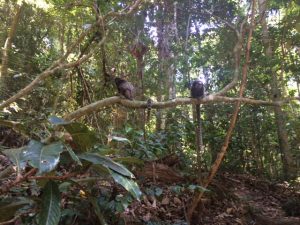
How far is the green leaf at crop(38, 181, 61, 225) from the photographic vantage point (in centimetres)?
157

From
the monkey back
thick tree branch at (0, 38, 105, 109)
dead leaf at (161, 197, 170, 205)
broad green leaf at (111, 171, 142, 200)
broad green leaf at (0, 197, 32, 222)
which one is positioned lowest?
dead leaf at (161, 197, 170, 205)

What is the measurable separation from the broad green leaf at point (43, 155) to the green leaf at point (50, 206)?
261mm

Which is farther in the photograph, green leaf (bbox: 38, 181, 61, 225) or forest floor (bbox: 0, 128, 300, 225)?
forest floor (bbox: 0, 128, 300, 225)

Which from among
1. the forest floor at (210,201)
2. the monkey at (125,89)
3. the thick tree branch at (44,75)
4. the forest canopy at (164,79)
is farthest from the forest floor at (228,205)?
the thick tree branch at (44,75)

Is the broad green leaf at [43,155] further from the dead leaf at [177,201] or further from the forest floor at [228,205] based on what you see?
the dead leaf at [177,201]

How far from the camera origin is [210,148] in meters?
7.54

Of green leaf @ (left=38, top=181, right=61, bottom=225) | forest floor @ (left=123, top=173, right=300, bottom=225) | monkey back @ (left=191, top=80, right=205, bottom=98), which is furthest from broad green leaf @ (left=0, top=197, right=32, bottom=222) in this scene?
monkey back @ (left=191, top=80, right=205, bottom=98)

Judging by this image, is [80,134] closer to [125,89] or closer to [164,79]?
[125,89]

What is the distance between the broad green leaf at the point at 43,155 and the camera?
1386mm

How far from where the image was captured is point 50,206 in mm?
1620

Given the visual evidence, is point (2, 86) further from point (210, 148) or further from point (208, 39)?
point (208, 39)

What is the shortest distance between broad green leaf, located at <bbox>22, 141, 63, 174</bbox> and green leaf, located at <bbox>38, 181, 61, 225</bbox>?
0.86 feet

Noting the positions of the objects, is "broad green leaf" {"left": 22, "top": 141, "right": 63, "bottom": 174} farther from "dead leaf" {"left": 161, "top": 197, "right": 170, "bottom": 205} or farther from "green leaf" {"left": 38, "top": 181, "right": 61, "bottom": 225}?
"dead leaf" {"left": 161, "top": 197, "right": 170, "bottom": 205}

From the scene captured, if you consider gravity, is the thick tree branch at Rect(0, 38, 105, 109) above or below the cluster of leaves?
above
